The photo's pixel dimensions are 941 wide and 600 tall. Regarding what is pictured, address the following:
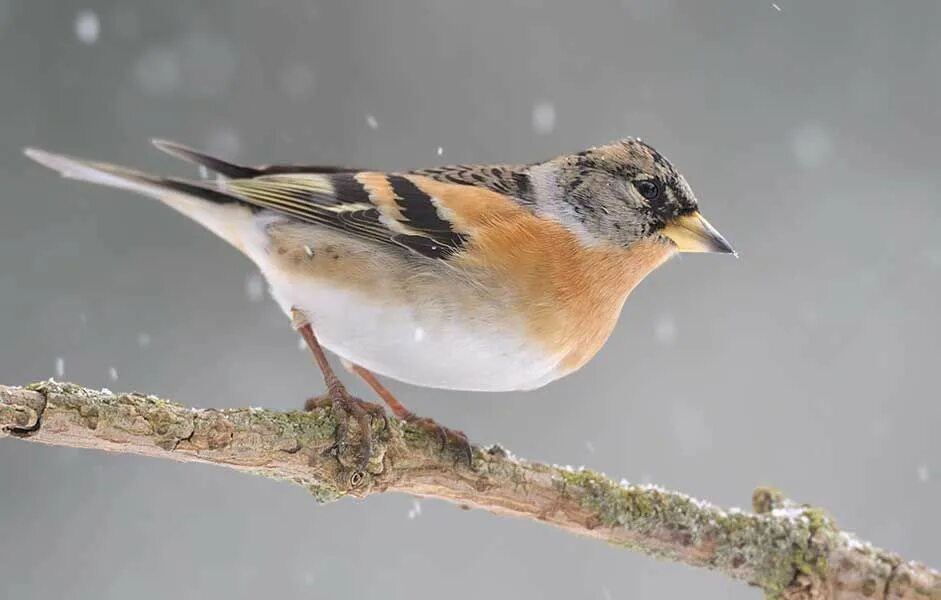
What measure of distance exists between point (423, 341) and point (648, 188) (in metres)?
0.91

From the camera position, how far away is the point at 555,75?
5.55m

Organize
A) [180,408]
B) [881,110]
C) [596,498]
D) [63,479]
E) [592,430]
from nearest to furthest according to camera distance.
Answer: [180,408], [596,498], [63,479], [592,430], [881,110]

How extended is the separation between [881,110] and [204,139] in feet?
11.6

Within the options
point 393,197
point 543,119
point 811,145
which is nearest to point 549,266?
point 393,197

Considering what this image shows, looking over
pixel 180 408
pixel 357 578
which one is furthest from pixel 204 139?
pixel 180 408

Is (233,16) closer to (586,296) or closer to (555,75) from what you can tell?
(555,75)

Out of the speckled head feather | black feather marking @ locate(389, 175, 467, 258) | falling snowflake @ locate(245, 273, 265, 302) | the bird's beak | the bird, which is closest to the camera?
the bird

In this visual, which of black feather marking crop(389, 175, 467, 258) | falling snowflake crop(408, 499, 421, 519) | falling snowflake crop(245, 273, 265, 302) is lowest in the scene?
falling snowflake crop(408, 499, 421, 519)

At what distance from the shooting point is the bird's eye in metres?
3.10

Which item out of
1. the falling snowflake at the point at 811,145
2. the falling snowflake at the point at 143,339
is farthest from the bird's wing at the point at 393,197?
the falling snowflake at the point at 811,145

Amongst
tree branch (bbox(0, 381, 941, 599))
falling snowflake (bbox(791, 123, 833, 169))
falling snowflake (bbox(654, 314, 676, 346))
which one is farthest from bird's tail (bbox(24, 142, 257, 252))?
falling snowflake (bbox(791, 123, 833, 169))

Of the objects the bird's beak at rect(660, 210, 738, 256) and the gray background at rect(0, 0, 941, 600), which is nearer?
the bird's beak at rect(660, 210, 738, 256)

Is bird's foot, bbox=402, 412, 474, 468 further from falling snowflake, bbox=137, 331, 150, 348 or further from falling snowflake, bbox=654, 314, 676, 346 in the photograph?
falling snowflake, bbox=654, 314, 676, 346

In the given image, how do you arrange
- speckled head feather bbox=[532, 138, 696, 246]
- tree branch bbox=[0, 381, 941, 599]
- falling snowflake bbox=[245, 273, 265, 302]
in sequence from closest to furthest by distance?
tree branch bbox=[0, 381, 941, 599], speckled head feather bbox=[532, 138, 696, 246], falling snowflake bbox=[245, 273, 265, 302]
